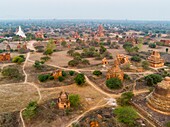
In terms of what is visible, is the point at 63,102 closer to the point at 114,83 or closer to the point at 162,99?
the point at 114,83

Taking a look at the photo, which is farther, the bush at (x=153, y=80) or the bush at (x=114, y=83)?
the bush at (x=153, y=80)

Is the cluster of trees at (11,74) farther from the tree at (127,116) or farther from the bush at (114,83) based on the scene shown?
the tree at (127,116)

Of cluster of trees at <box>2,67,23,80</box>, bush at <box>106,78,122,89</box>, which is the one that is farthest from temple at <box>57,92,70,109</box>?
cluster of trees at <box>2,67,23,80</box>

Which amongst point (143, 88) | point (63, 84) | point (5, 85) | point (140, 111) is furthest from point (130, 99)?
point (5, 85)

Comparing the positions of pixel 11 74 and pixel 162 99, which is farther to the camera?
pixel 11 74

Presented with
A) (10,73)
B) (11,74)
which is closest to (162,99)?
(11,74)

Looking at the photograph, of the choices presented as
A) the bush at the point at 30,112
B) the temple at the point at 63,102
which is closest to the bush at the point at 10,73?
the bush at the point at 30,112

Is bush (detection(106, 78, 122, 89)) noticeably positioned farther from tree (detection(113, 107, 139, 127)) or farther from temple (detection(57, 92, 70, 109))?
tree (detection(113, 107, 139, 127))

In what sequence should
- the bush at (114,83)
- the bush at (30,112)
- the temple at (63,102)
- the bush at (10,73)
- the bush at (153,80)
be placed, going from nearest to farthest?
the bush at (30,112) → the temple at (63,102) → the bush at (114,83) → the bush at (153,80) → the bush at (10,73)

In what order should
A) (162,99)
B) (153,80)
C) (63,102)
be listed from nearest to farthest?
1. (162,99)
2. (63,102)
3. (153,80)

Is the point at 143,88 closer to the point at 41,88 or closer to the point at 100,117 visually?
the point at 100,117
